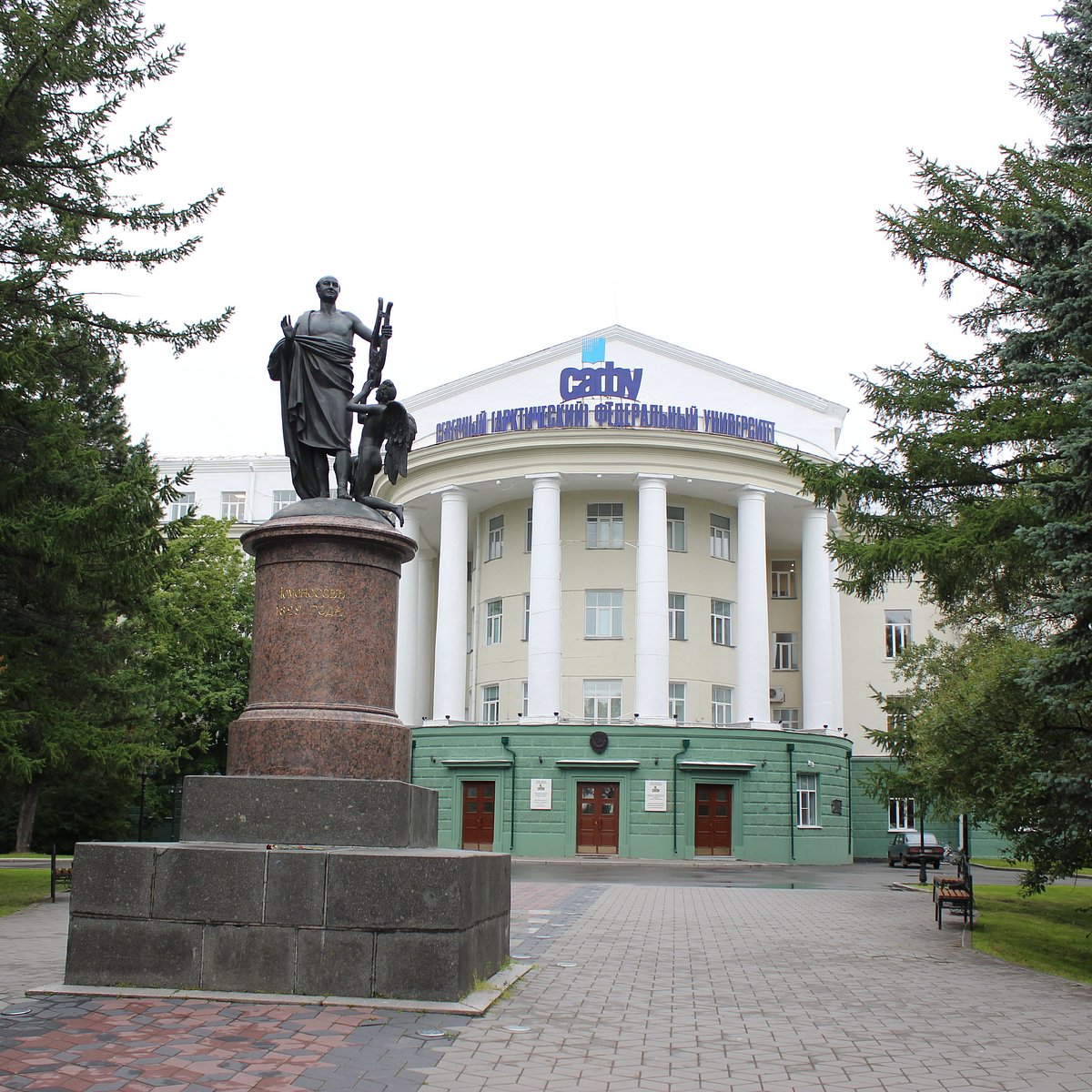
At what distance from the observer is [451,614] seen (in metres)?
41.8

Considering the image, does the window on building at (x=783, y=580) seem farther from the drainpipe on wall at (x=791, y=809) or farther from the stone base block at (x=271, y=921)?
the stone base block at (x=271, y=921)

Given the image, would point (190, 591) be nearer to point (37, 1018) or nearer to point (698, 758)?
point (698, 758)

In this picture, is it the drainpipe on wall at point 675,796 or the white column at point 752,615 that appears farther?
the white column at point 752,615

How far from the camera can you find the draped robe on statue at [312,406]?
10664 millimetres

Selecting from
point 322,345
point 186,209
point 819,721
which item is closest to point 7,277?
point 186,209

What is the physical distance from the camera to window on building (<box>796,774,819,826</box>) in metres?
39.7

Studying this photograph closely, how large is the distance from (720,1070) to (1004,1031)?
8.49ft

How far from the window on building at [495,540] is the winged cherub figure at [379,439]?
32566mm

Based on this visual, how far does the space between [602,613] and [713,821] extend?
8015mm

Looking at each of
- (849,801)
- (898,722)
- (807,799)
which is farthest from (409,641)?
(898,722)

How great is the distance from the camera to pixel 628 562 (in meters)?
41.9

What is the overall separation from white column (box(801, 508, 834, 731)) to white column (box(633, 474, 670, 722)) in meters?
6.89

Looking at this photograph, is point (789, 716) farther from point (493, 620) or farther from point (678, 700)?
point (493, 620)

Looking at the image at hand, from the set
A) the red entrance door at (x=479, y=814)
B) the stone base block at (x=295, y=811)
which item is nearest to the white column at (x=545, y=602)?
the red entrance door at (x=479, y=814)
